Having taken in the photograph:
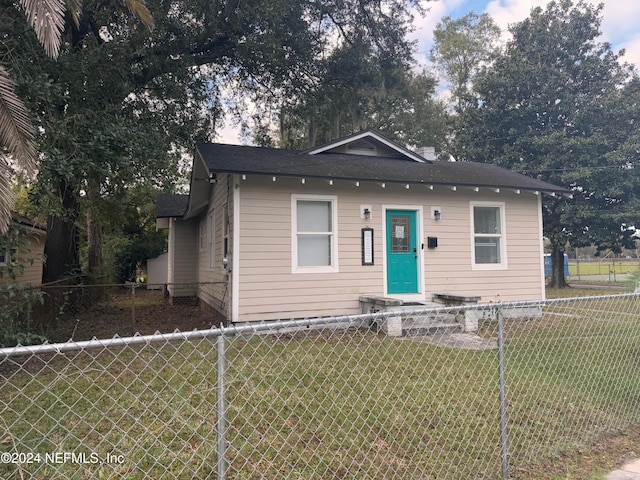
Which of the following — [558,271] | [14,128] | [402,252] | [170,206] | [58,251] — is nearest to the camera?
[14,128]

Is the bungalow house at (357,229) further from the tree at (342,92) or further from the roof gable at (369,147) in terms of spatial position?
the tree at (342,92)

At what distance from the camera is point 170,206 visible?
1561 cm

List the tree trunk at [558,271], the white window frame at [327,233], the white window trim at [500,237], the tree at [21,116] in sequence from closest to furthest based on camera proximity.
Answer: the tree at [21,116]
the white window frame at [327,233]
the white window trim at [500,237]
the tree trunk at [558,271]

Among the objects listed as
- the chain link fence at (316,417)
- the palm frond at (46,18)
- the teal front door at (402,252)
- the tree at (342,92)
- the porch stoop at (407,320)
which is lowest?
the chain link fence at (316,417)

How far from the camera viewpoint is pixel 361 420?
11.8 ft

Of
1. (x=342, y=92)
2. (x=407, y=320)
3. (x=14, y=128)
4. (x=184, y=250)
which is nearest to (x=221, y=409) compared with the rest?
(x=14, y=128)

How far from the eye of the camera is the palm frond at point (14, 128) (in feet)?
16.0

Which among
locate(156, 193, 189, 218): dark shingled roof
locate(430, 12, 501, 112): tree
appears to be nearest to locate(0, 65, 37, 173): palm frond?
locate(156, 193, 189, 218): dark shingled roof

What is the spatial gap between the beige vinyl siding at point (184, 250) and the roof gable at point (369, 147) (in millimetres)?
6806

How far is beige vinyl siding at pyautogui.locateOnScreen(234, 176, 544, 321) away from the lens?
7.59 metres

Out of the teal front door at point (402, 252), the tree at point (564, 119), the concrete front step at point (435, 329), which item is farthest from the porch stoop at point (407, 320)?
the tree at point (564, 119)

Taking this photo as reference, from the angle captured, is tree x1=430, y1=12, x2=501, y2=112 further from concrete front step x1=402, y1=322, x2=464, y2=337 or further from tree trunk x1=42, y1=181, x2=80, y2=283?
tree trunk x1=42, y1=181, x2=80, y2=283

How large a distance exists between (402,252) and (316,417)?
18.3 feet

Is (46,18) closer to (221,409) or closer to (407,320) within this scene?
(221,409)
